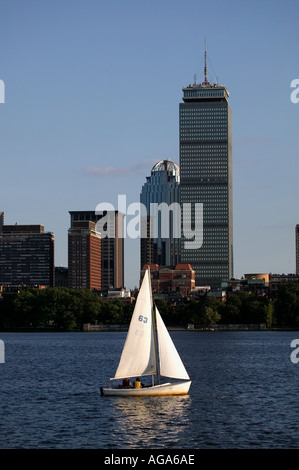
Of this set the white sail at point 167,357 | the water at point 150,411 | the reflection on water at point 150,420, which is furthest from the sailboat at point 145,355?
the water at point 150,411

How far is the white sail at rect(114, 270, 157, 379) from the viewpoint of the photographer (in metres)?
72.1

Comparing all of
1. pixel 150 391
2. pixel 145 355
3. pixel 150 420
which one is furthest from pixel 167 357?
pixel 150 420

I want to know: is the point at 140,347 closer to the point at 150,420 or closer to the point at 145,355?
the point at 145,355

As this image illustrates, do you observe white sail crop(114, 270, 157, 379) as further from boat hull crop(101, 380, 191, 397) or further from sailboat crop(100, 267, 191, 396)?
boat hull crop(101, 380, 191, 397)

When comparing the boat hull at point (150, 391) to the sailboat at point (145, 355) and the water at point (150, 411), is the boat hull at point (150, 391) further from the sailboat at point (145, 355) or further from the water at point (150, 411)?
the water at point (150, 411)

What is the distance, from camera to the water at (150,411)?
178 feet

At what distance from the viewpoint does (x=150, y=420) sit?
61594 mm

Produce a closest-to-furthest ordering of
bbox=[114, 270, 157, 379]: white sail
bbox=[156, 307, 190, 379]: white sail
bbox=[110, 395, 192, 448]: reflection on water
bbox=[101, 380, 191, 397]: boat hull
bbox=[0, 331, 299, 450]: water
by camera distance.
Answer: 1. bbox=[0, 331, 299, 450]: water
2. bbox=[110, 395, 192, 448]: reflection on water
3. bbox=[156, 307, 190, 379]: white sail
4. bbox=[101, 380, 191, 397]: boat hull
5. bbox=[114, 270, 157, 379]: white sail

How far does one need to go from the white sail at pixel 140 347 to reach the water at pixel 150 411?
2358mm

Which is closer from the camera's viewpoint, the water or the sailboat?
the water

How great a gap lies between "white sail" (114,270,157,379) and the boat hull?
1249 millimetres

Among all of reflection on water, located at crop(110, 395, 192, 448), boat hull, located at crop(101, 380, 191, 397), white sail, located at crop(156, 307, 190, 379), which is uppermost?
white sail, located at crop(156, 307, 190, 379)

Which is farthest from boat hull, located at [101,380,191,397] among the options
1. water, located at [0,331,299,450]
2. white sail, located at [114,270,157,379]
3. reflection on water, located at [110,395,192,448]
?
white sail, located at [114,270,157,379]

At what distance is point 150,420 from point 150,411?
391cm
